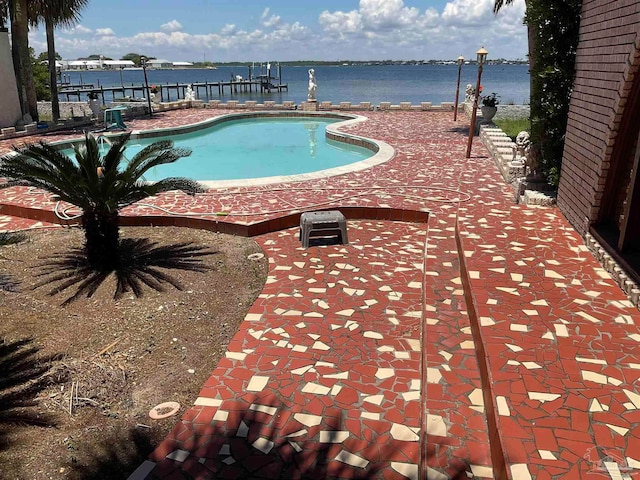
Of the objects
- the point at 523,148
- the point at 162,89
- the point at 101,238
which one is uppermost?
the point at 162,89

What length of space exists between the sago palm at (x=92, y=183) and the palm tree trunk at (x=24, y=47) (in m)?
16.3

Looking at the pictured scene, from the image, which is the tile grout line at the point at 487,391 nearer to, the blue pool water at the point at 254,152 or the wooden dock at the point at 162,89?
the blue pool water at the point at 254,152

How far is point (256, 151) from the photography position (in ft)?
61.3

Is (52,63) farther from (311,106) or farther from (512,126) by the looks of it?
(512,126)

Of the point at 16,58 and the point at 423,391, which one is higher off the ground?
the point at 16,58

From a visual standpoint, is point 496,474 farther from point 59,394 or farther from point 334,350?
point 59,394

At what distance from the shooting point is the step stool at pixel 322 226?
7836mm

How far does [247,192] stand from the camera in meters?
A: 10.8

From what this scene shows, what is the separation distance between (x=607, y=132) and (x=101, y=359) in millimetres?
6498

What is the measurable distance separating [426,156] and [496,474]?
12258mm

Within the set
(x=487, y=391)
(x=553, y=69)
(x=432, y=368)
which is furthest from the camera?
(x=553, y=69)

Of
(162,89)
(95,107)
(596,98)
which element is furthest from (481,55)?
(162,89)

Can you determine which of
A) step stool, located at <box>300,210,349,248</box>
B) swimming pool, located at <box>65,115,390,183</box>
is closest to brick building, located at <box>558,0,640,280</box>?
step stool, located at <box>300,210,349,248</box>

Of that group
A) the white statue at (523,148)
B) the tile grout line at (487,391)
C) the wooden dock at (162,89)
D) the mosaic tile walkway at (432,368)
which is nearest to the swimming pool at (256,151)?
the white statue at (523,148)
